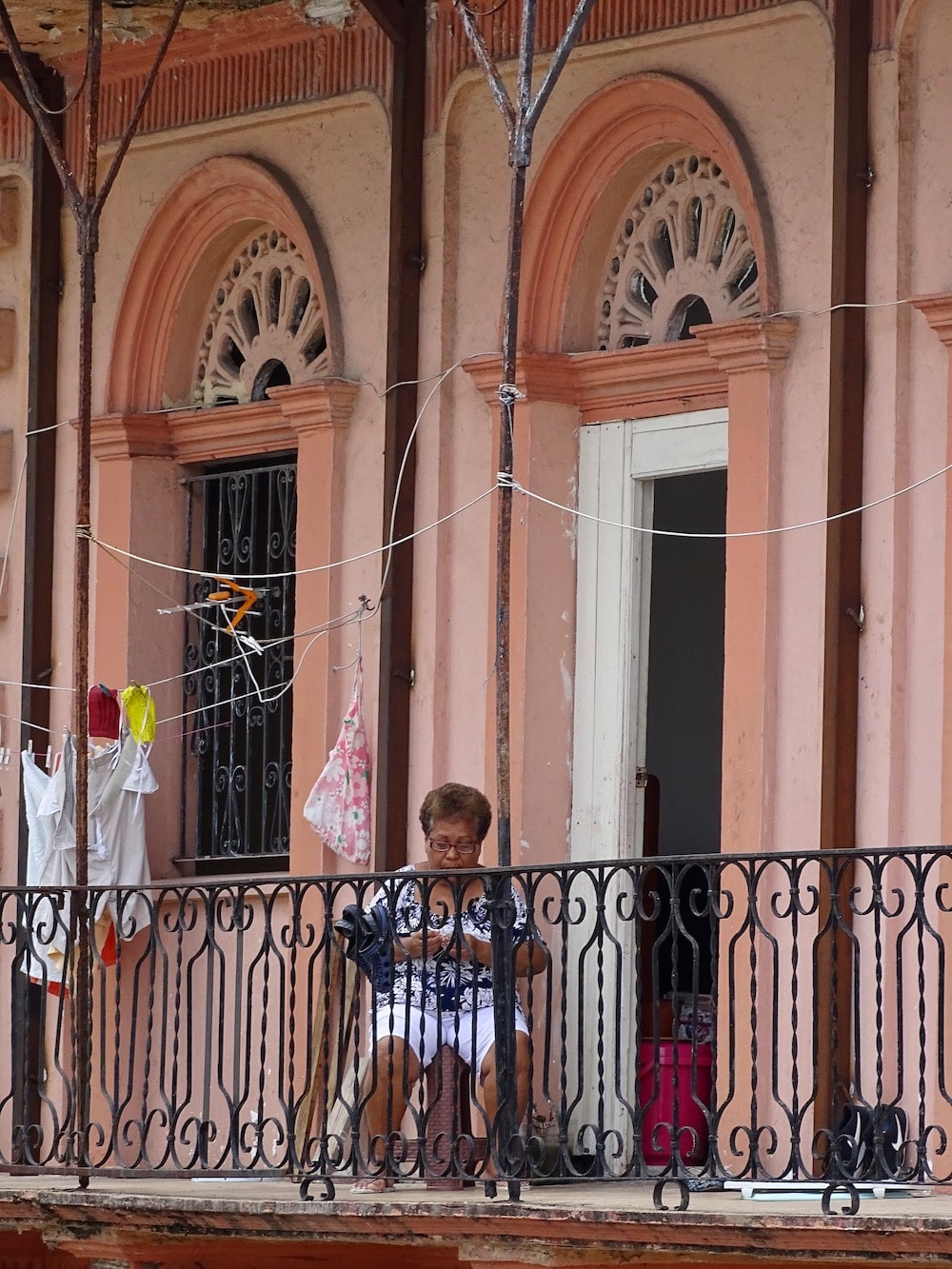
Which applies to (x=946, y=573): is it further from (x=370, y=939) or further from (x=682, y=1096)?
(x=370, y=939)

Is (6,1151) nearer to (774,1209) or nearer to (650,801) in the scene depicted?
(650,801)

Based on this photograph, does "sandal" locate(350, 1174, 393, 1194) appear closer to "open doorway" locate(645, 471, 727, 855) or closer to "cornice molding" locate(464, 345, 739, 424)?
"open doorway" locate(645, 471, 727, 855)

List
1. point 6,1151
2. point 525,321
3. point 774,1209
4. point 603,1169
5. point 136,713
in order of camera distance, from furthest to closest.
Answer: point 6,1151, point 136,713, point 525,321, point 603,1169, point 774,1209

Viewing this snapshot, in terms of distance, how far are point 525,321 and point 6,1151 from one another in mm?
4554

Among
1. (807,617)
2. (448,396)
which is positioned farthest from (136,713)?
(807,617)

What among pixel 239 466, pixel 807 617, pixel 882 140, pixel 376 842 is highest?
pixel 882 140

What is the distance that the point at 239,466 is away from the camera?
13.4m

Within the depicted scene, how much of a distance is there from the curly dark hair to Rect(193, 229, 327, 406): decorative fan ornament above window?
3.01 meters

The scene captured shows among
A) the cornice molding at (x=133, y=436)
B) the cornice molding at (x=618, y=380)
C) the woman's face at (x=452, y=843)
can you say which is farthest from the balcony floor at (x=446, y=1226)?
the cornice molding at (x=133, y=436)

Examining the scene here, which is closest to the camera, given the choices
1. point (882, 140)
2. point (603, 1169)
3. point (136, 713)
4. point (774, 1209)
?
point (774, 1209)

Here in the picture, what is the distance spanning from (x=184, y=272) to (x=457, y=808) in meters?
3.96

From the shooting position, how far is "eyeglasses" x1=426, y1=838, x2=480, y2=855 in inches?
405

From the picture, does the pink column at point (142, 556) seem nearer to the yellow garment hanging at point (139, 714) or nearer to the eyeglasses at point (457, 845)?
the yellow garment hanging at point (139, 714)

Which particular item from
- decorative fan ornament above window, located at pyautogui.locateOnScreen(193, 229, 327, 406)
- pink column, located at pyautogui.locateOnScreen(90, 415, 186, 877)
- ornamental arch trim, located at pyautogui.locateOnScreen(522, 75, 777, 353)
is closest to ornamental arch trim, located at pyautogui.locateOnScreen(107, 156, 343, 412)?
decorative fan ornament above window, located at pyautogui.locateOnScreen(193, 229, 327, 406)
